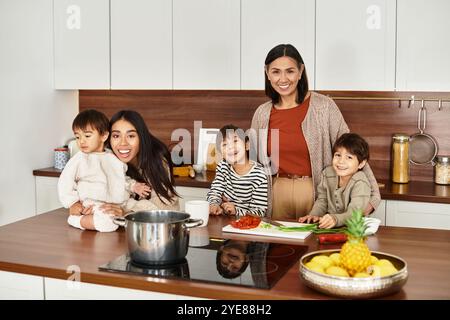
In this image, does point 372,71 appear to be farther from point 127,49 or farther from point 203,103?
point 127,49

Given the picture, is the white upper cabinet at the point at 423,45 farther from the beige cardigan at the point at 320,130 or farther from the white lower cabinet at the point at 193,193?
the white lower cabinet at the point at 193,193

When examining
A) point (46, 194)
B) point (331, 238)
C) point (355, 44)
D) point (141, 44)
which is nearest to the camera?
point (331, 238)

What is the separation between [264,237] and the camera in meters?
1.94

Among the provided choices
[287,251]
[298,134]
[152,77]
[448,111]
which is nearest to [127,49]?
[152,77]

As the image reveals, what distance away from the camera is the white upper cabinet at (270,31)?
3.29m

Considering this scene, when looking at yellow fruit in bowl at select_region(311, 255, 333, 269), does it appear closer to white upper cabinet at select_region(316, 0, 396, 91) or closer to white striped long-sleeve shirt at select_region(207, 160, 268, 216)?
white striped long-sleeve shirt at select_region(207, 160, 268, 216)

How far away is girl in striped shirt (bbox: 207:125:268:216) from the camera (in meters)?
2.60

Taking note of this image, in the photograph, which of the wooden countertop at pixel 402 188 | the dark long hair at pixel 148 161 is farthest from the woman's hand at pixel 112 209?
the wooden countertop at pixel 402 188

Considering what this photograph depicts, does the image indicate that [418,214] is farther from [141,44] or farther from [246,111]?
[141,44]

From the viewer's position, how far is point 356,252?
1383 mm

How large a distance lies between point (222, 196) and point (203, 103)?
1455mm

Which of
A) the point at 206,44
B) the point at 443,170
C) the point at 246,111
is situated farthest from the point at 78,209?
the point at 443,170

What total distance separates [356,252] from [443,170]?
216 centimetres

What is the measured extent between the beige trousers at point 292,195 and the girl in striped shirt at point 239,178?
0.12 m
